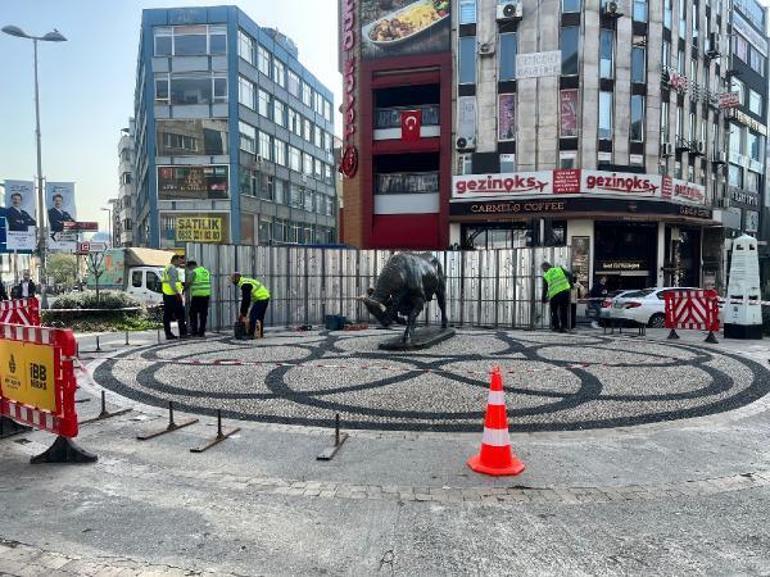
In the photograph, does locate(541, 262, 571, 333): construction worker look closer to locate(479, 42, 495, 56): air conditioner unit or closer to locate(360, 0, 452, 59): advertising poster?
locate(479, 42, 495, 56): air conditioner unit

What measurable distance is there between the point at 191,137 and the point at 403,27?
2043 cm

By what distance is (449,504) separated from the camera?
4.41 meters

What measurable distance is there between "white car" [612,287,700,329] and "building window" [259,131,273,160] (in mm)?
37063

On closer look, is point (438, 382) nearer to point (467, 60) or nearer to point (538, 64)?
point (538, 64)

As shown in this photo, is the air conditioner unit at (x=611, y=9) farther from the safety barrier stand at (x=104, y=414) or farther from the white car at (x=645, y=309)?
the safety barrier stand at (x=104, y=414)

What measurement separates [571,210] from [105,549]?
26.3 meters

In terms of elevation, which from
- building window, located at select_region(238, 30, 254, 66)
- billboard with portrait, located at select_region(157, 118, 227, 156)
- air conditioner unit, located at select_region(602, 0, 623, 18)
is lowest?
billboard with portrait, located at select_region(157, 118, 227, 156)

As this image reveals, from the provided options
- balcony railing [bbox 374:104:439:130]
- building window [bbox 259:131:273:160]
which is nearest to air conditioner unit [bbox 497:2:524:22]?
balcony railing [bbox 374:104:439:130]

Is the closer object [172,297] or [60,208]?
[172,297]

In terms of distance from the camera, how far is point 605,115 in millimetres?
27984

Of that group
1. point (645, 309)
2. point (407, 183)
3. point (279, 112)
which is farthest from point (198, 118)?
point (645, 309)

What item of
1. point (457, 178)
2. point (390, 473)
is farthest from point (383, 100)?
point (390, 473)

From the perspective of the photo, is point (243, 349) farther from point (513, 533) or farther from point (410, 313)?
point (513, 533)

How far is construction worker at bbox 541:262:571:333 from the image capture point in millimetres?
15086
